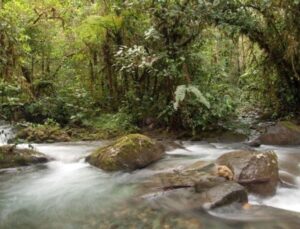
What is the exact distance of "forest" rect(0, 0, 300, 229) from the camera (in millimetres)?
5641

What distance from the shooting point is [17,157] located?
296 inches

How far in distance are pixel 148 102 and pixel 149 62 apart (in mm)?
1618

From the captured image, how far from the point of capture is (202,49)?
10242 mm

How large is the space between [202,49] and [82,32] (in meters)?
3.00

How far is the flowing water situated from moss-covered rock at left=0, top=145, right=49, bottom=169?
0.18m

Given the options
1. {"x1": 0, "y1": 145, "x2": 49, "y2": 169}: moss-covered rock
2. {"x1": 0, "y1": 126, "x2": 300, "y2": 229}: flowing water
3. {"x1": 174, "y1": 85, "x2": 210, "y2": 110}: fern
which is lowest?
{"x1": 0, "y1": 126, "x2": 300, "y2": 229}: flowing water

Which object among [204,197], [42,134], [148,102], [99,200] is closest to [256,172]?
[204,197]

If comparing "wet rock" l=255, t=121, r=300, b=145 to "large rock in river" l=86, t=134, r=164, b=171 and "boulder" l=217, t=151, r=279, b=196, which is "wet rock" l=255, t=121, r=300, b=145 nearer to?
"large rock in river" l=86, t=134, r=164, b=171

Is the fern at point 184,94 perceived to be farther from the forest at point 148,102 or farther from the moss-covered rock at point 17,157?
the moss-covered rock at point 17,157

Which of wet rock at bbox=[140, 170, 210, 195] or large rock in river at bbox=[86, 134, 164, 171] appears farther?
large rock in river at bbox=[86, 134, 164, 171]

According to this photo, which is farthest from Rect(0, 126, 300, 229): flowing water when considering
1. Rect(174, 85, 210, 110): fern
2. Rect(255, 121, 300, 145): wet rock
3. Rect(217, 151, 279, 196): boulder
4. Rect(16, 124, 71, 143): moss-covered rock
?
Rect(16, 124, 71, 143): moss-covered rock

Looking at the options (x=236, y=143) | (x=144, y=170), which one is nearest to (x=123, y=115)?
(x=236, y=143)

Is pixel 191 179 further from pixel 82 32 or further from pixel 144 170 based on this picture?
pixel 82 32

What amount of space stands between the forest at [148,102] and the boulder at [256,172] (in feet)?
0.06
